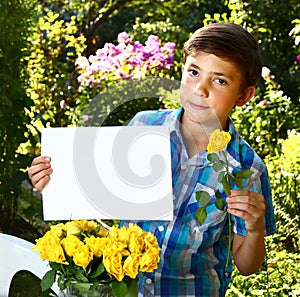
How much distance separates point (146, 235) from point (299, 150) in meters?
2.50

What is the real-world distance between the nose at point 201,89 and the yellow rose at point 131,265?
1.50ft

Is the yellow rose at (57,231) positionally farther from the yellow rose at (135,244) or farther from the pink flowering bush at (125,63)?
the pink flowering bush at (125,63)

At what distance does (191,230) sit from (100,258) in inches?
18.0

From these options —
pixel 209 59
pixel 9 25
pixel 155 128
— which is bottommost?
pixel 155 128

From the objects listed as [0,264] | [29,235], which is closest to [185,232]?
[0,264]

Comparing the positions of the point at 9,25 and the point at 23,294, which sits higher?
the point at 9,25

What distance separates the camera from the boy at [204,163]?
160 centimetres

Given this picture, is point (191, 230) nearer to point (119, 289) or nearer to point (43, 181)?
point (43, 181)

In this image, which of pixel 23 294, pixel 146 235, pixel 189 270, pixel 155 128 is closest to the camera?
pixel 146 235

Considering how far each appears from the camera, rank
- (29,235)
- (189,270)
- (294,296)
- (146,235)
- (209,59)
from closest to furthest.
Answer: (146,235) → (209,59) → (189,270) → (294,296) → (29,235)

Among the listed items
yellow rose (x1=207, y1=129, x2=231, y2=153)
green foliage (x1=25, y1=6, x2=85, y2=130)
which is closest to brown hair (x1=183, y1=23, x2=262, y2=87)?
yellow rose (x1=207, y1=129, x2=231, y2=153)

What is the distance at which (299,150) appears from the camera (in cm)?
370

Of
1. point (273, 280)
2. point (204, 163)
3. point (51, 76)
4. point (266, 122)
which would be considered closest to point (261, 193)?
point (204, 163)

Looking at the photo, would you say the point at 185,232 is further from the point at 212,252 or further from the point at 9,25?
the point at 9,25
